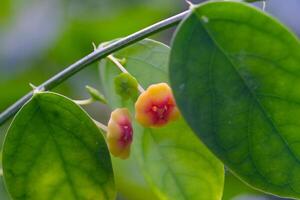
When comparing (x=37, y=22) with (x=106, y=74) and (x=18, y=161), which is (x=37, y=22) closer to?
(x=106, y=74)

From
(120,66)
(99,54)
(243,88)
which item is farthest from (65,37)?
(243,88)

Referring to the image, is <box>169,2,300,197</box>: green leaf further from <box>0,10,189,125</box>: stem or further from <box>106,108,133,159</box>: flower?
<box>106,108,133,159</box>: flower

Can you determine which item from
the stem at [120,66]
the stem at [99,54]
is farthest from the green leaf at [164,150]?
the stem at [99,54]

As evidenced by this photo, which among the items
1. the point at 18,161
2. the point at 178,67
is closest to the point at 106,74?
the point at 18,161

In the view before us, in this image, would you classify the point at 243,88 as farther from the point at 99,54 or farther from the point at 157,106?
the point at 99,54

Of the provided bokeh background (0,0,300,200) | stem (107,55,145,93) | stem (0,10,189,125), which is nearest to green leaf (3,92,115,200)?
stem (0,10,189,125)

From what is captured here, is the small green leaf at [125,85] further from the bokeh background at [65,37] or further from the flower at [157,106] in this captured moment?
the bokeh background at [65,37]
